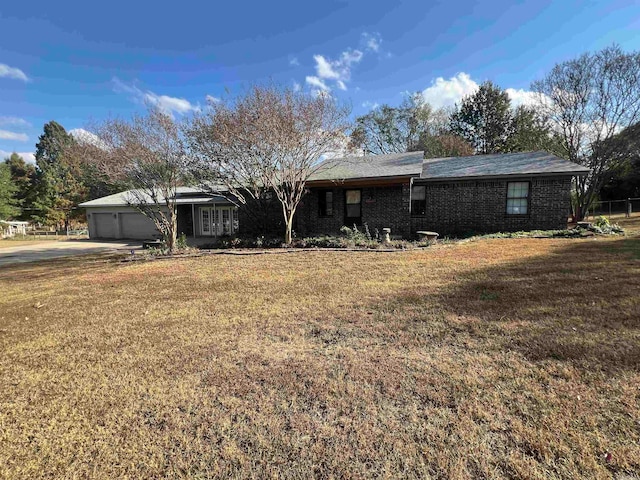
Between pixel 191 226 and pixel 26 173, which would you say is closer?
pixel 191 226

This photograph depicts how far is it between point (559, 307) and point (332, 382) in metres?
3.66

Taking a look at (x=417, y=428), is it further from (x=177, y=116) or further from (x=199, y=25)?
(x=199, y=25)

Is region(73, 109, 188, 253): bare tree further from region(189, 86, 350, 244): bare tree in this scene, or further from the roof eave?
the roof eave

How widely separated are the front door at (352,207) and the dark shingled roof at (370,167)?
1017 mm

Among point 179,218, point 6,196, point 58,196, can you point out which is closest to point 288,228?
point 179,218

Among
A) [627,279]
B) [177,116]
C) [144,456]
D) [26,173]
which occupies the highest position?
[26,173]

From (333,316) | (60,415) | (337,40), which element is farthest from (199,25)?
(60,415)

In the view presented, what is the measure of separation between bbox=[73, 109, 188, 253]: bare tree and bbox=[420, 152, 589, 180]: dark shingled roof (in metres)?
10.0

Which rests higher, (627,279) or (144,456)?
(627,279)

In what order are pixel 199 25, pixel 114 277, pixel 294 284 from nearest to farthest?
pixel 294 284 < pixel 114 277 < pixel 199 25

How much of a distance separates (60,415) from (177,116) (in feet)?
35.0

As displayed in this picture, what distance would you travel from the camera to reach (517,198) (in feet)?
43.3

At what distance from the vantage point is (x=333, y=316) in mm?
4512

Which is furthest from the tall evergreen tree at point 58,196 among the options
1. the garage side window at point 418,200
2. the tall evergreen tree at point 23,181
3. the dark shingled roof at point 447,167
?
the garage side window at point 418,200
